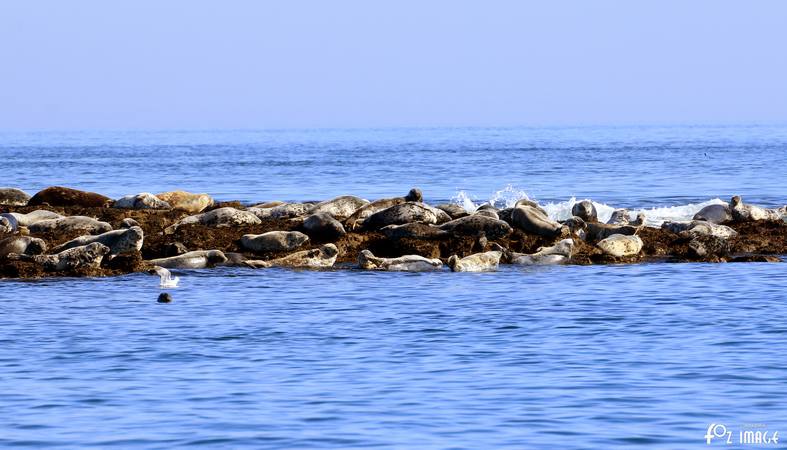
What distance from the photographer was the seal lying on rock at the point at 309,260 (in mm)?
22016

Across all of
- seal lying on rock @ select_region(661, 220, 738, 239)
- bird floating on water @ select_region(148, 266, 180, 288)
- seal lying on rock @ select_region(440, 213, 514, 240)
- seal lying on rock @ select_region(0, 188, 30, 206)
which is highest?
seal lying on rock @ select_region(440, 213, 514, 240)

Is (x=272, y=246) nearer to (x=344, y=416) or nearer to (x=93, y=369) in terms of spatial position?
(x=93, y=369)

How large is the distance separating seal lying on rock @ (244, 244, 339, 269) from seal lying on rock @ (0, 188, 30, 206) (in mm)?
8780

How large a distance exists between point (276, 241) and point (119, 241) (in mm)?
2725

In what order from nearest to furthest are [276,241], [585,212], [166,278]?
1. [166,278]
2. [276,241]
3. [585,212]

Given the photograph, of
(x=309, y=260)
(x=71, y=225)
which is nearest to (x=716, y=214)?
(x=309, y=260)

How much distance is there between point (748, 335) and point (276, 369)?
557 centimetres

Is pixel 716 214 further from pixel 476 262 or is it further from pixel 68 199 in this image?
pixel 68 199

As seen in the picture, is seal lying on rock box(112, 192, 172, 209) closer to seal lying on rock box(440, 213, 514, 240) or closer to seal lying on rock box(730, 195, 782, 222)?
seal lying on rock box(440, 213, 514, 240)

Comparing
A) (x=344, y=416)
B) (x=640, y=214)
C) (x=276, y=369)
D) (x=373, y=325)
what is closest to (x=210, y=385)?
(x=276, y=369)

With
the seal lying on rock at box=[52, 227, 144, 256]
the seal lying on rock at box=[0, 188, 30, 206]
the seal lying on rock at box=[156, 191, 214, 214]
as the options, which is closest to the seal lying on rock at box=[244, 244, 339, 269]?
the seal lying on rock at box=[52, 227, 144, 256]

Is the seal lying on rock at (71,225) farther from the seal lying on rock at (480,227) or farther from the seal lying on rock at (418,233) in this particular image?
the seal lying on rock at (480,227)

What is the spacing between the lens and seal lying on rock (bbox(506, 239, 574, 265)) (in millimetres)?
22094

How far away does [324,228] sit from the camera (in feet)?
75.6
